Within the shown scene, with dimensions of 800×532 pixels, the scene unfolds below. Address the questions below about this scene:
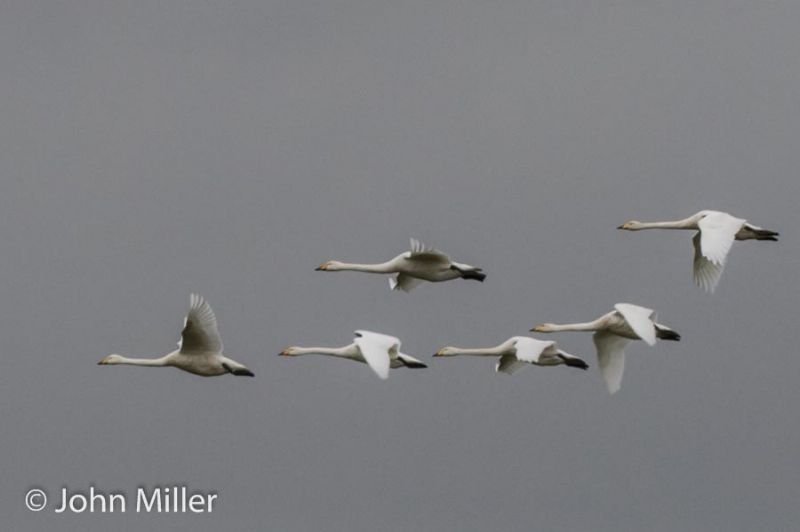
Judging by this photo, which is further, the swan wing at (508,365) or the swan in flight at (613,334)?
the swan wing at (508,365)

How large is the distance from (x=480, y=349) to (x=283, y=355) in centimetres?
391

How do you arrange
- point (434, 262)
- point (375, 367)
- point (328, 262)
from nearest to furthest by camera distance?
point (375, 367)
point (434, 262)
point (328, 262)

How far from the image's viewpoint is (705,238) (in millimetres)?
52281

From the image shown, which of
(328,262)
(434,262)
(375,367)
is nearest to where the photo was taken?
(375,367)

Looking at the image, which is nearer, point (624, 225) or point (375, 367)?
point (375, 367)

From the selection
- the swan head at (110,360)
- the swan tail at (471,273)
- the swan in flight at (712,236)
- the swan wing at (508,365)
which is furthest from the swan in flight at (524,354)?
the swan head at (110,360)

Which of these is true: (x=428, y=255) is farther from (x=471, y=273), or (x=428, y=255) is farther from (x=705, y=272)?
(x=705, y=272)

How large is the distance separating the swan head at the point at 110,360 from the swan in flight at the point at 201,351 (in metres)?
2.56

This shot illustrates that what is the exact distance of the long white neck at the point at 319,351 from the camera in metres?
56.1

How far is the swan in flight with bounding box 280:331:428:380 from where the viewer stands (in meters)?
50.8

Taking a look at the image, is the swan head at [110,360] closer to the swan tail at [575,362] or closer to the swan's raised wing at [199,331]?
the swan's raised wing at [199,331]

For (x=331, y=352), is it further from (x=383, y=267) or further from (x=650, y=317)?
(x=650, y=317)

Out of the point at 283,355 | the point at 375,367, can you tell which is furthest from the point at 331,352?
the point at 375,367

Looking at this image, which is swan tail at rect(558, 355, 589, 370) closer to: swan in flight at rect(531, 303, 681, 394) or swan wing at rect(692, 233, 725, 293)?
swan in flight at rect(531, 303, 681, 394)
